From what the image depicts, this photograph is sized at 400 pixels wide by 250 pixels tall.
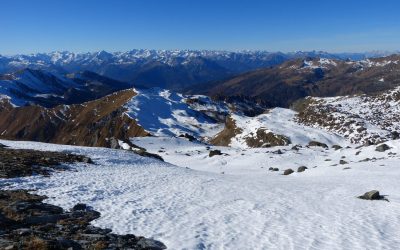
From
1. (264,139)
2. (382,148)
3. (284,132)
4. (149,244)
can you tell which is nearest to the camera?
(149,244)

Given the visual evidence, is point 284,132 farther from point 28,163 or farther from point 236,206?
point 236,206

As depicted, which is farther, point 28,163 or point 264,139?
point 264,139

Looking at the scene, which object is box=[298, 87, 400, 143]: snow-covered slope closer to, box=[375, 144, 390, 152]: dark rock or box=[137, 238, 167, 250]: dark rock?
box=[375, 144, 390, 152]: dark rock

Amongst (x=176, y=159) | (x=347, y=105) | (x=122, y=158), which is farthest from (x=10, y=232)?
(x=347, y=105)

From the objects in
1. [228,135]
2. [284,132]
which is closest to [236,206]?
[284,132]

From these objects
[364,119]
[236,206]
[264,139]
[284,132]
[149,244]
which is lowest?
[264,139]

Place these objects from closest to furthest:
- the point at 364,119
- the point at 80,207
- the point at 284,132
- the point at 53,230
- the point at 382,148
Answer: the point at 53,230 < the point at 80,207 < the point at 382,148 < the point at 284,132 < the point at 364,119

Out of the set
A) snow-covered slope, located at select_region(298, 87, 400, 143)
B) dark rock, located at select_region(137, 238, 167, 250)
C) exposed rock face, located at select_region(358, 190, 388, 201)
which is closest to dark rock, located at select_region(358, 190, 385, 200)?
exposed rock face, located at select_region(358, 190, 388, 201)

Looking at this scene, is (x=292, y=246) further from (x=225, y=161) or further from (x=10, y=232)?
(x=225, y=161)
